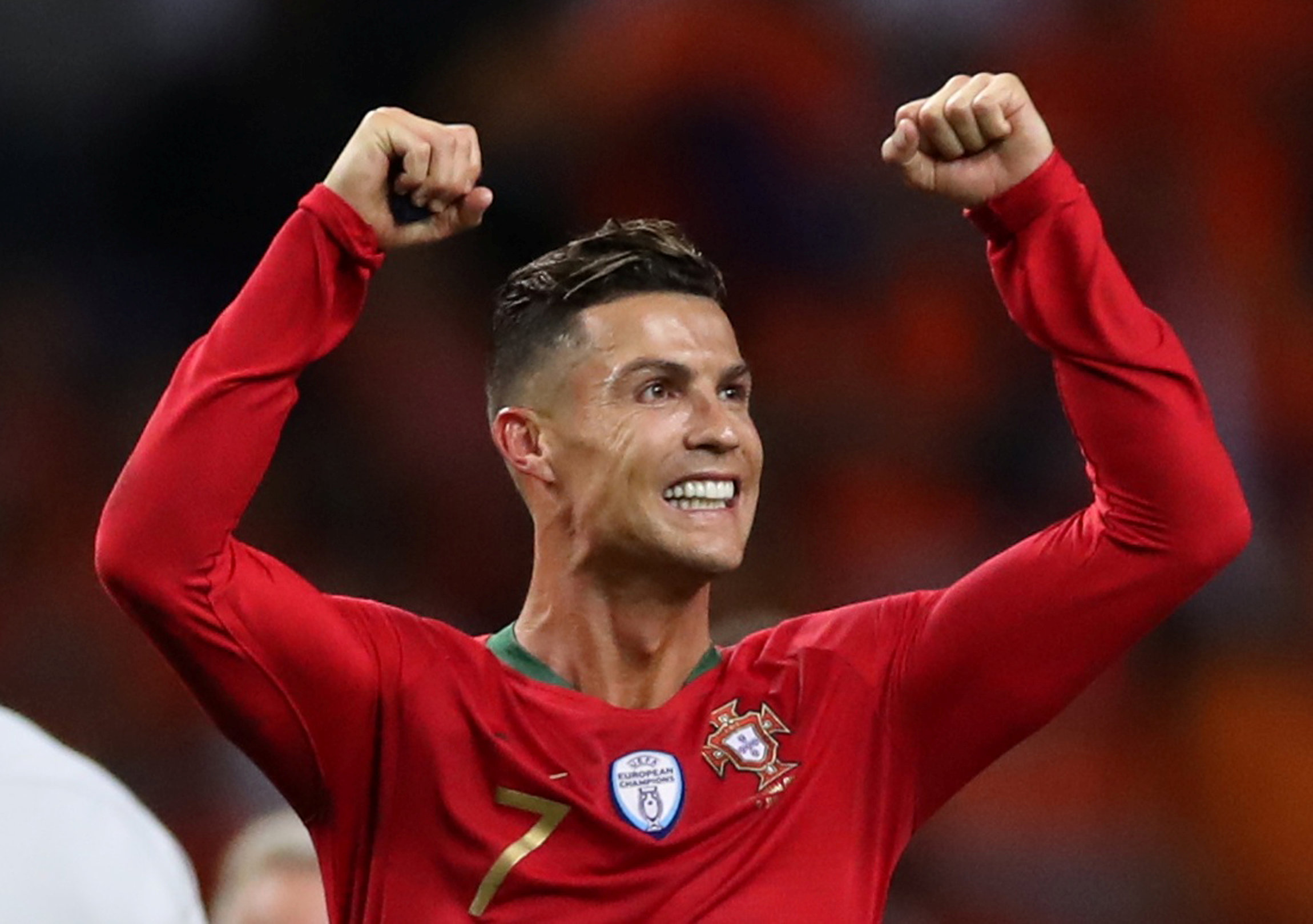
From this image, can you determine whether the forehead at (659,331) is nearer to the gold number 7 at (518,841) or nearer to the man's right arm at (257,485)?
the man's right arm at (257,485)

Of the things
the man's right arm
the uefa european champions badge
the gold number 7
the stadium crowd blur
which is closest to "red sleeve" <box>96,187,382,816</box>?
the man's right arm

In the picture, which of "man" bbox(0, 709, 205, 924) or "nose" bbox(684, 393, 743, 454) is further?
"nose" bbox(684, 393, 743, 454)

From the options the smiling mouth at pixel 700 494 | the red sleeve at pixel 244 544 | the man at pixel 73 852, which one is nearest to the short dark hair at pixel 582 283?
the smiling mouth at pixel 700 494

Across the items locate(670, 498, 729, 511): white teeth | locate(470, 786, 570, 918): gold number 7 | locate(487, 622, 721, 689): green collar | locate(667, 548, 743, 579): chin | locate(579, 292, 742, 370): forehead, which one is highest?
locate(579, 292, 742, 370): forehead

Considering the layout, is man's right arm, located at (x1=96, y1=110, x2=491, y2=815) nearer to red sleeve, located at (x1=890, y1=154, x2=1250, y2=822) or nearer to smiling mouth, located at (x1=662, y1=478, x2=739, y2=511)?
smiling mouth, located at (x1=662, y1=478, x2=739, y2=511)

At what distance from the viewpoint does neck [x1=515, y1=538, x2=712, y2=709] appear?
261 cm

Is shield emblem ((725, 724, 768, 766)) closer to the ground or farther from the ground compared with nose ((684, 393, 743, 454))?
closer to the ground

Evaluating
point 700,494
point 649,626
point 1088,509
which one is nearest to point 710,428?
point 700,494

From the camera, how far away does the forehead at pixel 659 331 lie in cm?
266

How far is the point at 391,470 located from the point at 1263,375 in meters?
2.41

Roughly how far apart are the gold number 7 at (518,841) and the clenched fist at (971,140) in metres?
0.93

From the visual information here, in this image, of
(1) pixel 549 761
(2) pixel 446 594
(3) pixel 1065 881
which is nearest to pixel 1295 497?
(3) pixel 1065 881

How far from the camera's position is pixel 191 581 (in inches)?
88.1

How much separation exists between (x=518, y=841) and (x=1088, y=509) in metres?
0.85
